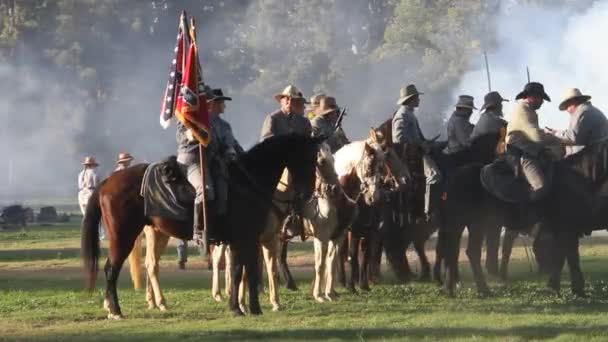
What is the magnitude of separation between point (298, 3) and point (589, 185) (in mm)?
48972

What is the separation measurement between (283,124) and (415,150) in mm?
2161

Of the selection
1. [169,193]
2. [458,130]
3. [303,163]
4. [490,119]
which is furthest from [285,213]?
[458,130]

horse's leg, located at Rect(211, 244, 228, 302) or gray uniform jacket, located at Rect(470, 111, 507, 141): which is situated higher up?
gray uniform jacket, located at Rect(470, 111, 507, 141)

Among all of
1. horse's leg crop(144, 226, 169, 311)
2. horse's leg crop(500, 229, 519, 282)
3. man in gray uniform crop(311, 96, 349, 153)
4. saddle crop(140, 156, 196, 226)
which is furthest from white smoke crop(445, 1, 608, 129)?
saddle crop(140, 156, 196, 226)

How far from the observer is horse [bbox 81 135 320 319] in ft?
50.4

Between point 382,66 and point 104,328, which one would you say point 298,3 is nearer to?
point 382,66

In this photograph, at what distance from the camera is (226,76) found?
65.1m

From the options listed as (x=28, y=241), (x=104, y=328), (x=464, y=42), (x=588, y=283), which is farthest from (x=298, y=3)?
(x=104, y=328)

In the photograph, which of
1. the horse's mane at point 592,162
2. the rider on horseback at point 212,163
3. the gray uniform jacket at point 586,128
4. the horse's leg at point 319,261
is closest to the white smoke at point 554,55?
the gray uniform jacket at point 586,128

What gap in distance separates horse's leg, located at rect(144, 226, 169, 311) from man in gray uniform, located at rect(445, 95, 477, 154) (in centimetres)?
483

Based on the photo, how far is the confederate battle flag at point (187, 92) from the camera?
49.2 feet

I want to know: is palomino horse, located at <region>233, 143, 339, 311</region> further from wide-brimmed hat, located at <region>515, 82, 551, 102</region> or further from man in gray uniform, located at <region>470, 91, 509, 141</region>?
wide-brimmed hat, located at <region>515, 82, 551, 102</region>

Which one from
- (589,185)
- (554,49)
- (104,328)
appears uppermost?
(554,49)

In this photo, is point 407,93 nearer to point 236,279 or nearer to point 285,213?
point 285,213
